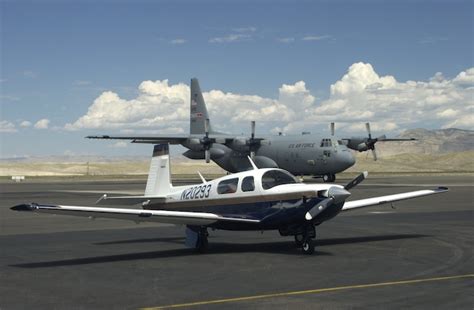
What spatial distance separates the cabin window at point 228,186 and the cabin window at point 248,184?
26 cm

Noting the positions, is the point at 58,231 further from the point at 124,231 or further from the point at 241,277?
the point at 241,277

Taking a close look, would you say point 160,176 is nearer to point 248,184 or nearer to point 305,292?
point 248,184

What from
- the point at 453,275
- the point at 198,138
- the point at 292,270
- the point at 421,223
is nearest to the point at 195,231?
the point at 292,270

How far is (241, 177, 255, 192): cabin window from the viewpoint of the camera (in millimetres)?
16909

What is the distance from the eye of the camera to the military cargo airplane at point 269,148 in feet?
196

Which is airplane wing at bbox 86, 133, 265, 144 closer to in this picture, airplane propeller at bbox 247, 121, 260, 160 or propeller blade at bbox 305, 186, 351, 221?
airplane propeller at bbox 247, 121, 260, 160

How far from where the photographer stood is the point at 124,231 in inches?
929

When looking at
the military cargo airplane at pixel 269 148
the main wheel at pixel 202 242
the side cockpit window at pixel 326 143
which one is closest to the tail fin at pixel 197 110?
the military cargo airplane at pixel 269 148

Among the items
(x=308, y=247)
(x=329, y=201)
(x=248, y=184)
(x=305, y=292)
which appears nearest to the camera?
(x=305, y=292)

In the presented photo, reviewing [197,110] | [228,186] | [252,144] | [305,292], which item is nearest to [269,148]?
[252,144]

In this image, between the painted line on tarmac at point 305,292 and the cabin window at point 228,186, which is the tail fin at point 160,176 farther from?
the painted line on tarmac at point 305,292

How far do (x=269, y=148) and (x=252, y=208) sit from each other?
50298mm

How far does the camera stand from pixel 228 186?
17.5 meters

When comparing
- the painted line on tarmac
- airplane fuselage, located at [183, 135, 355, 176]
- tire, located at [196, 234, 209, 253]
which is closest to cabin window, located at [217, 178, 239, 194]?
tire, located at [196, 234, 209, 253]
